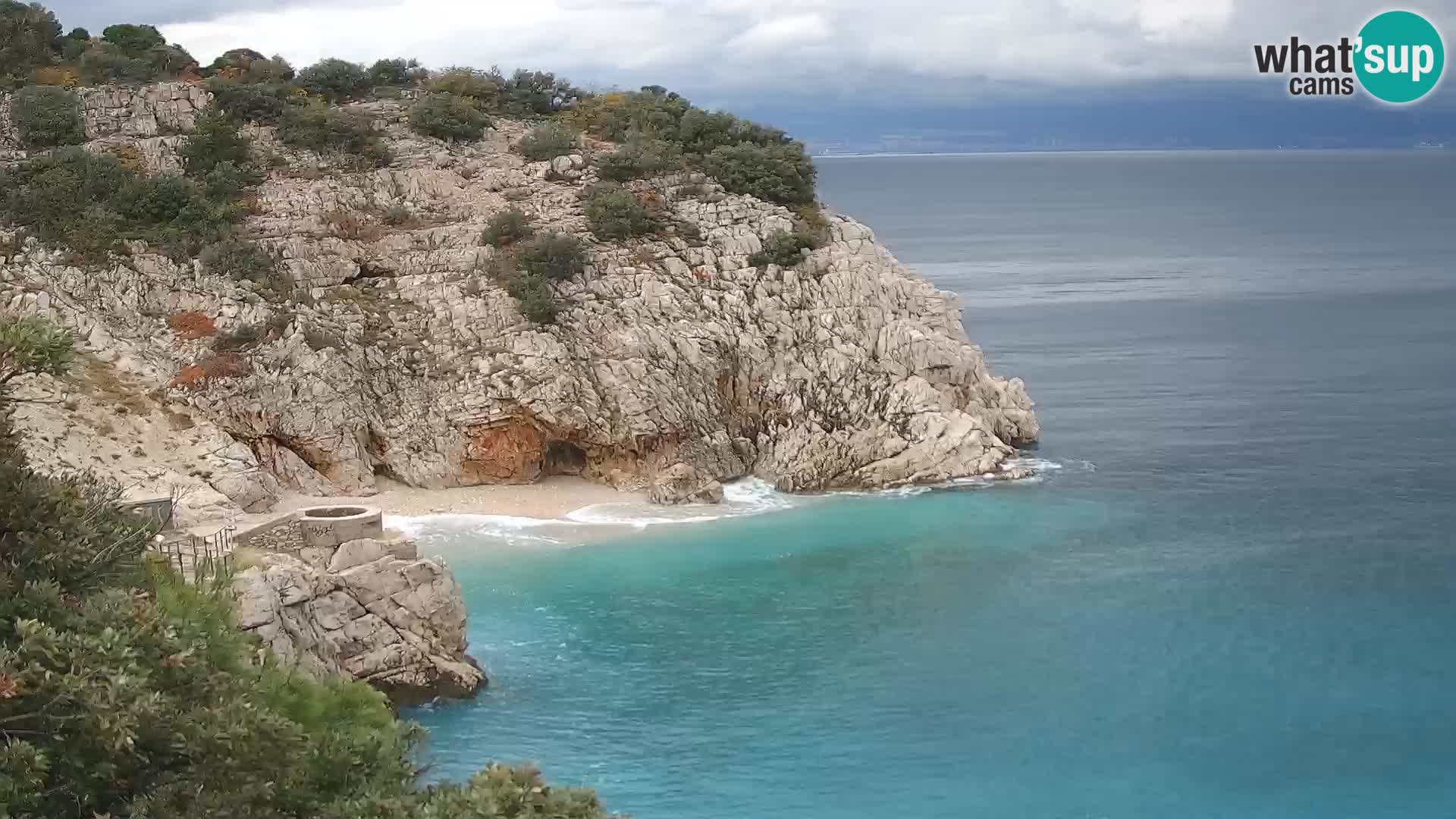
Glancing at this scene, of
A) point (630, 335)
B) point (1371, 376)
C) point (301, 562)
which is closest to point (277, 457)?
point (630, 335)

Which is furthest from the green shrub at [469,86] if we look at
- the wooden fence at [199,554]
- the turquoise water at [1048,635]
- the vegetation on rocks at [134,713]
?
the vegetation on rocks at [134,713]

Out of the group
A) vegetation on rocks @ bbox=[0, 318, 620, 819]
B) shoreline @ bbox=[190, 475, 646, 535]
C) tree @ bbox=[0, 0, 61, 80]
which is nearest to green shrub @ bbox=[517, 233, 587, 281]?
shoreline @ bbox=[190, 475, 646, 535]

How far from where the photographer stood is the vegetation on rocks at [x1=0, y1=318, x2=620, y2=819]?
40.9 ft

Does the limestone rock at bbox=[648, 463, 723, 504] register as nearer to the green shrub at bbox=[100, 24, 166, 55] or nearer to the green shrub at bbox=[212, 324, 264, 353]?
the green shrub at bbox=[212, 324, 264, 353]

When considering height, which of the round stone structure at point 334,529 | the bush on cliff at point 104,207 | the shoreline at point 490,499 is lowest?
the shoreline at point 490,499

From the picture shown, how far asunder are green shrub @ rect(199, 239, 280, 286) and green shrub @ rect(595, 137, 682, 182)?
1083cm

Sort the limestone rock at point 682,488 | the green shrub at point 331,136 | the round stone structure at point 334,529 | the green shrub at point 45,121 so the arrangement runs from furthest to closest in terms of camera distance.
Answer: the green shrub at point 331,136, the green shrub at point 45,121, the limestone rock at point 682,488, the round stone structure at point 334,529

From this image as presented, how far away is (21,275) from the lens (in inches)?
1561

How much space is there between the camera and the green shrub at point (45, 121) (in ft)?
148

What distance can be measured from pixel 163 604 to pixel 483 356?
26.0 m

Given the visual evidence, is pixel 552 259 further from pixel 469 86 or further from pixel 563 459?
pixel 469 86

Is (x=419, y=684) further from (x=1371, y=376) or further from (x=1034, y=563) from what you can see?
(x=1371, y=376)

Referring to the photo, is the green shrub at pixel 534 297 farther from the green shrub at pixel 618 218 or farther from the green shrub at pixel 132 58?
the green shrub at pixel 132 58

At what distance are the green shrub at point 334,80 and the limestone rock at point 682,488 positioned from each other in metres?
20.7
